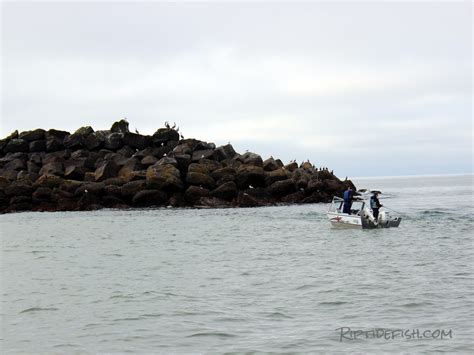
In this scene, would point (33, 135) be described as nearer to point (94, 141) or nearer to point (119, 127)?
point (94, 141)

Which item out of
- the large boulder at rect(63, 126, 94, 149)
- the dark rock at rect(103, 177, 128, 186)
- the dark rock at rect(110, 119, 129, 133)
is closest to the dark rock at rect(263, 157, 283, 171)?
the dark rock at rect(103, 177, 128, 186)

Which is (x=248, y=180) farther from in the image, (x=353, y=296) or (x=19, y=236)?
(x=353, y=296)

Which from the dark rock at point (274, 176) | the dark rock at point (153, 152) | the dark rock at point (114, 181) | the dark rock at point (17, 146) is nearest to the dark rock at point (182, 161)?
the dark rock at point (153, 152)

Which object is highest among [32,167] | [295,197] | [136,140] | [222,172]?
[136,140]

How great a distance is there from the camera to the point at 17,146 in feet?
193

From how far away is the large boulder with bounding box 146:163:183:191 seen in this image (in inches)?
1807

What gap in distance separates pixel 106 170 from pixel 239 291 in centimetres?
3565

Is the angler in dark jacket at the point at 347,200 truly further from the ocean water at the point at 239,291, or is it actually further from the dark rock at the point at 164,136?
the dark rock at the point at 164,136

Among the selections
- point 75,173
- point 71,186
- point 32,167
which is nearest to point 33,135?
point 32,167

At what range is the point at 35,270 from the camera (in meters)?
19.3

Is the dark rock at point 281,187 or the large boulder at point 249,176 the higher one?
the large boulder at point 249,176

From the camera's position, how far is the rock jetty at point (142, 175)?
152 feet

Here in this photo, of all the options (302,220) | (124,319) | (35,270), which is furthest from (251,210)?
(124,319)

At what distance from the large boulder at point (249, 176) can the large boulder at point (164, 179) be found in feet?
15.6
